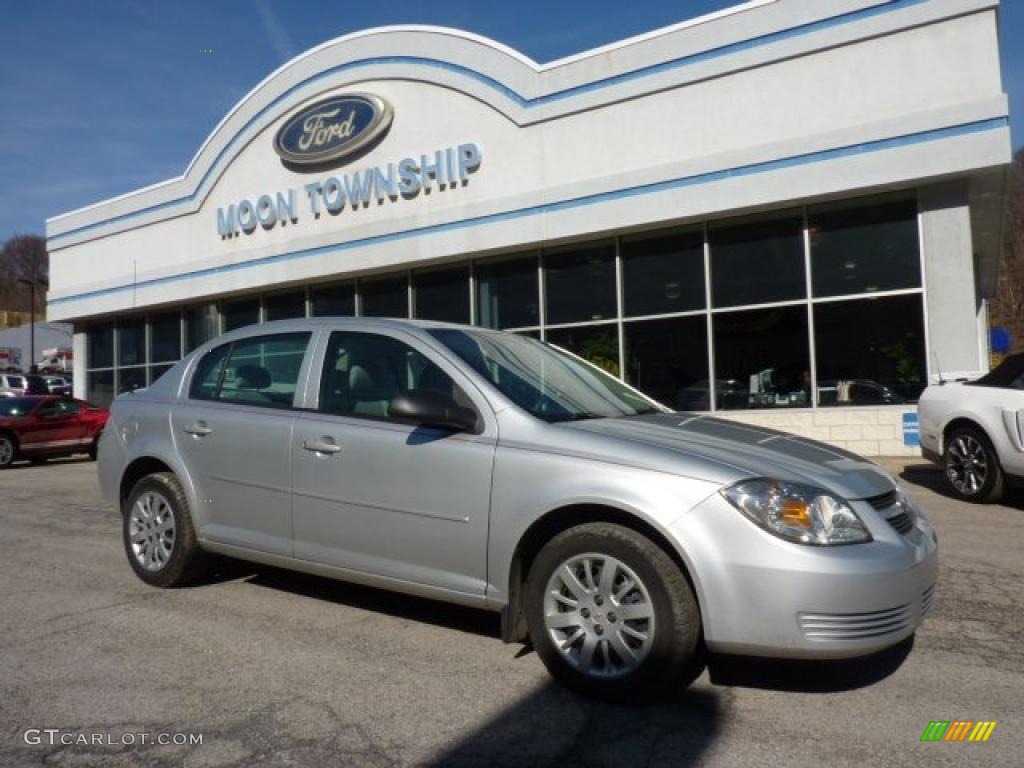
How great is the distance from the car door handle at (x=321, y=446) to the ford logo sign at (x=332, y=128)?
43.4 ft

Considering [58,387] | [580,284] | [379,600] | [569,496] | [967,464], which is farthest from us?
[58,387]

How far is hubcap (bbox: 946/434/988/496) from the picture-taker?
25.6 ft

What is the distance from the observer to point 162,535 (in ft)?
16.7

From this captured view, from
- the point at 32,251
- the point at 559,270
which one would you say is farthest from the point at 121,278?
the point at 32,251

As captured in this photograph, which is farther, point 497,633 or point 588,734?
point 497,633

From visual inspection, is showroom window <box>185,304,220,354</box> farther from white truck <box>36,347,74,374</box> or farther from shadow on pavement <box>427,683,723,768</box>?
white truck <box>36,347,74,374</box>

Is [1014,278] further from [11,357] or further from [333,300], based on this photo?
[11,357]

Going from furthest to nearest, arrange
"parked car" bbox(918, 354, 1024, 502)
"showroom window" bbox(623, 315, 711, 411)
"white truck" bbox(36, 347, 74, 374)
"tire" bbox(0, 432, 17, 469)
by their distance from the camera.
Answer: "white truck" bbox(36, 347, 74, 374), "tire" bbox(0, 432, 17, 469), "showroom window" bbox(623, 315, 711, 411), "parked car" bbox(918, 354, 1024, 502)

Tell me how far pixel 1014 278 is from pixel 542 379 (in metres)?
60.4

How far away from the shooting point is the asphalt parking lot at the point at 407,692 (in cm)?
291

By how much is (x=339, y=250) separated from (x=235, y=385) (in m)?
12.5

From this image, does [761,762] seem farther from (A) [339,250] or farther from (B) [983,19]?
(A) [339,250]

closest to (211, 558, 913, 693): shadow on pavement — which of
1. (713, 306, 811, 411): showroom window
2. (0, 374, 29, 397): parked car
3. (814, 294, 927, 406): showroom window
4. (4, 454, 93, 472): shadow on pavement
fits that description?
(814, 294, 927, 406): showroom window

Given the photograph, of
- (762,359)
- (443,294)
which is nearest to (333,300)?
(443,294)
